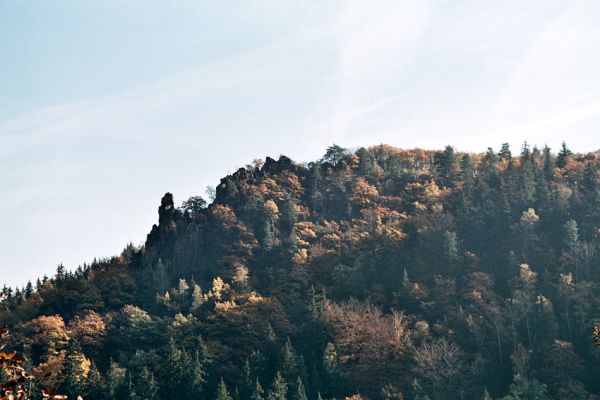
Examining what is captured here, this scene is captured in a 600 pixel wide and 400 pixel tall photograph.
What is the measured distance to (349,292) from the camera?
119 m

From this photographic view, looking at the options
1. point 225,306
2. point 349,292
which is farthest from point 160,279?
point 349,292

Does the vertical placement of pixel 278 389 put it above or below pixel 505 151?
below

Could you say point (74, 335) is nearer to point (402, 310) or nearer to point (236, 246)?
point (236, 246)

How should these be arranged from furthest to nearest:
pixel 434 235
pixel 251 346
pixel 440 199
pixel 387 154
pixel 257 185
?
pixel 387 154 < pixel 257 185 < pixel 440 199 < pixel 434 235 < pixel 251 346

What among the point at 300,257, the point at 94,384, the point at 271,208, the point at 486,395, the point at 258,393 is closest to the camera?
the point at 486,395

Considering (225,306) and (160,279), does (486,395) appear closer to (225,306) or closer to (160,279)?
(225,306)

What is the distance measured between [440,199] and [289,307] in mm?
39692

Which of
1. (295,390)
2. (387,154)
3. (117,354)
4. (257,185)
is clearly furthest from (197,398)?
(387,154)

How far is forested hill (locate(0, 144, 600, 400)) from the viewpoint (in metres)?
94.2

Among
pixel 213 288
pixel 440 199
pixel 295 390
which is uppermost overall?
pixel 440 199

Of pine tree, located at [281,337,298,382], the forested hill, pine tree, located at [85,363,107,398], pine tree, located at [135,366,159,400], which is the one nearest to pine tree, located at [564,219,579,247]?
the forested hill

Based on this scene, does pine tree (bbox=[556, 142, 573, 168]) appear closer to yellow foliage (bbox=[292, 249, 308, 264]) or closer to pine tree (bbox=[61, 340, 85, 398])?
yellow foliage (bbox=[292, 249, 308, 264])

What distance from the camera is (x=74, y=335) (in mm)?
107500

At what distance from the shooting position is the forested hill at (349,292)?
94.2m
